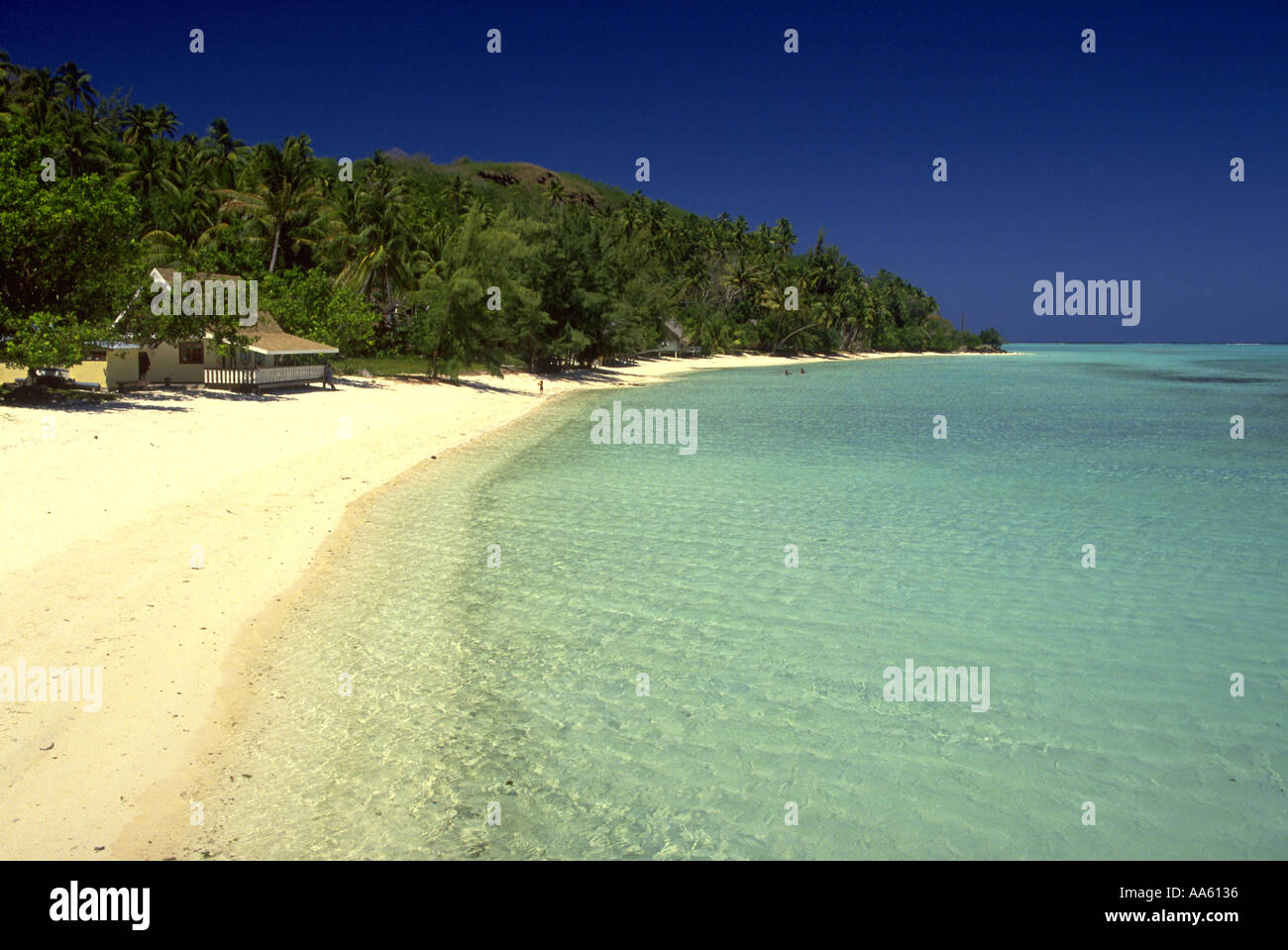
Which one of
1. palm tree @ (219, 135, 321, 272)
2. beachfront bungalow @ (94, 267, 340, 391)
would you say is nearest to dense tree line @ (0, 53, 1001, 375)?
palm tree @ (219, 135, 321, 272)

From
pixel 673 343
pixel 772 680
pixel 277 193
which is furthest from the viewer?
pixel 673 343

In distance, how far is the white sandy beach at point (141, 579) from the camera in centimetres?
600

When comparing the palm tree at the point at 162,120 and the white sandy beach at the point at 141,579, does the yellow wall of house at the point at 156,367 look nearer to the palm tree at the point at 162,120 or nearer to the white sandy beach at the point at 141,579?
the white sandy beach at the point at 141,579

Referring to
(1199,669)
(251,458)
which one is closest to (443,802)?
(1199,669)

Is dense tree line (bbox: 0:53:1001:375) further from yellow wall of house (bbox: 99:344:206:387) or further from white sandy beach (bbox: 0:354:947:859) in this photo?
white sandy beach (bbox: 0:354:947:859)

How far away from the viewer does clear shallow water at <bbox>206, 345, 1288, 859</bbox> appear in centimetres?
626

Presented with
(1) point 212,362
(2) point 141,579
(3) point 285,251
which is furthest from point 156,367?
(2) point 141,579

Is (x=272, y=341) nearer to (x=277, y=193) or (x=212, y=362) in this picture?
(x=212, y=362)

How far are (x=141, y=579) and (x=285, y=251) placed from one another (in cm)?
4621

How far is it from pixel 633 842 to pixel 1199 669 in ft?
23.4

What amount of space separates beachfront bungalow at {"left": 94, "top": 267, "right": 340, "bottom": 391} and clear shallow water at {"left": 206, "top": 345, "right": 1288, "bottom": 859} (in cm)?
1743

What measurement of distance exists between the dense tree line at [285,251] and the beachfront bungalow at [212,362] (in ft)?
6.07

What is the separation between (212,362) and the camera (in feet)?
110
